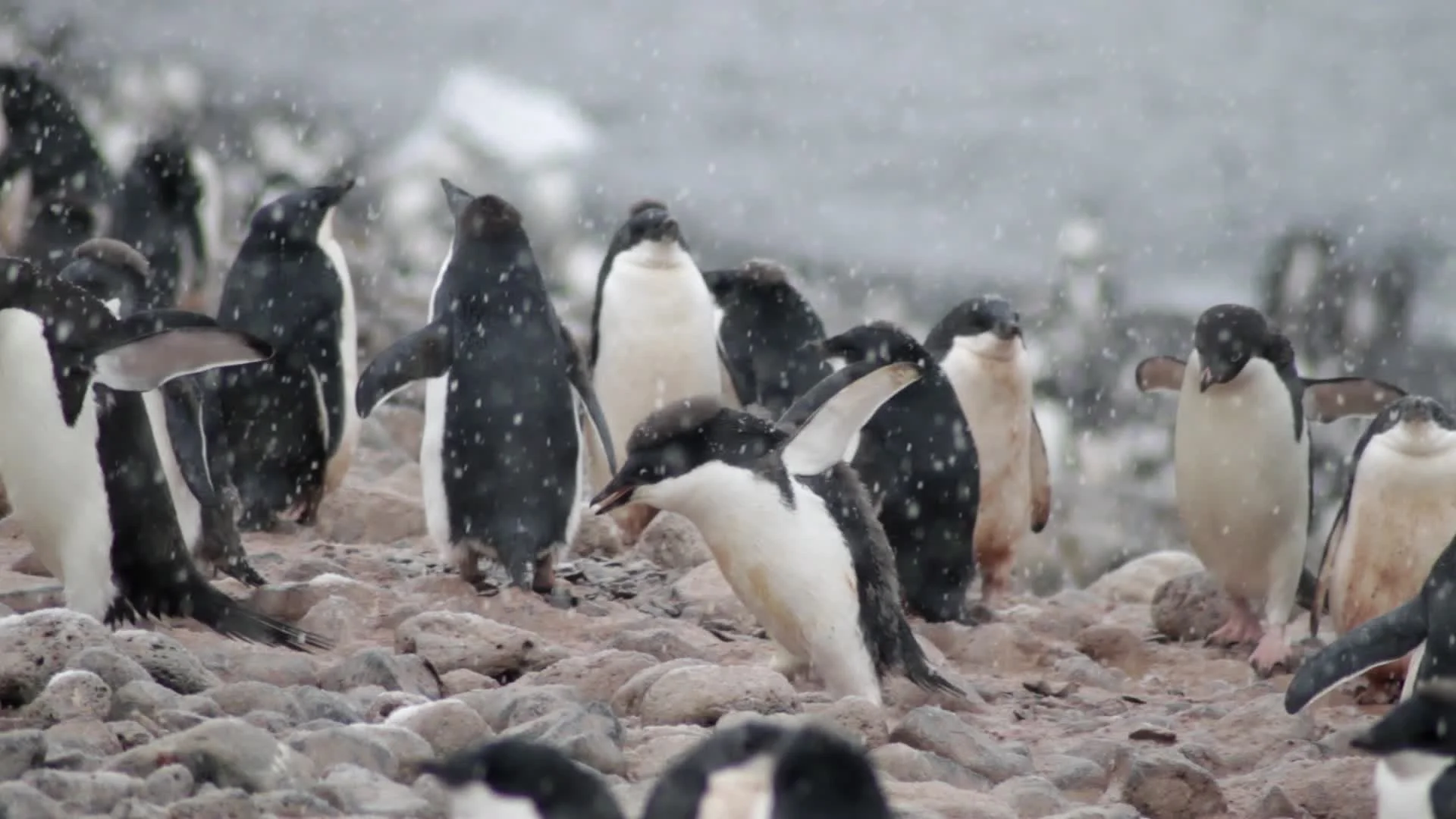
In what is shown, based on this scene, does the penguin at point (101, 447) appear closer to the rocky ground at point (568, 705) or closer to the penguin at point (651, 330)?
the rocky ground at point (568, 705)

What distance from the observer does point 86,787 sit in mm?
2764

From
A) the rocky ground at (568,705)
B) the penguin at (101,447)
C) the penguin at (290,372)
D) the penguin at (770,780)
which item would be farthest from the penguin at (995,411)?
the penguin at (770,780)

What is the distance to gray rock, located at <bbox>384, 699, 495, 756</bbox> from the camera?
3352 mm

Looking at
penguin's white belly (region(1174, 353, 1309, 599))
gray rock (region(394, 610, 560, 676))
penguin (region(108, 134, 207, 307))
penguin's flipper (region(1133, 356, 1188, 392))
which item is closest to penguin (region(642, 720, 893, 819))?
gray rock (region(394, 610, 560, 676))

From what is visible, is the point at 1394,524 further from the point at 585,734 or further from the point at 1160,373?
the point at 585,734

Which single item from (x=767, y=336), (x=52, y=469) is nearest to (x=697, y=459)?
(x=52, y=469)

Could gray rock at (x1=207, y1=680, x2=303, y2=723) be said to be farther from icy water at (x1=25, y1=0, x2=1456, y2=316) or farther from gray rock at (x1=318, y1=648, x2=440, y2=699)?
icy water at (x1=25, y1=0, x2=1456, y2=316)

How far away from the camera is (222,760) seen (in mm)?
2916

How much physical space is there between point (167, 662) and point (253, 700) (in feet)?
0.69

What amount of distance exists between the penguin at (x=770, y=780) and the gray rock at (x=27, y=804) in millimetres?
759

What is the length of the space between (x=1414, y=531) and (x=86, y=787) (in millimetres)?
3558

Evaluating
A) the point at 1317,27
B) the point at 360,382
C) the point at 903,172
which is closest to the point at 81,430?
the point at 360,382

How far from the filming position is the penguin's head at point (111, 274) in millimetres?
5586

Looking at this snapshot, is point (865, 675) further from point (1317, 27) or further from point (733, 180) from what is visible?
point (1317, 27)
